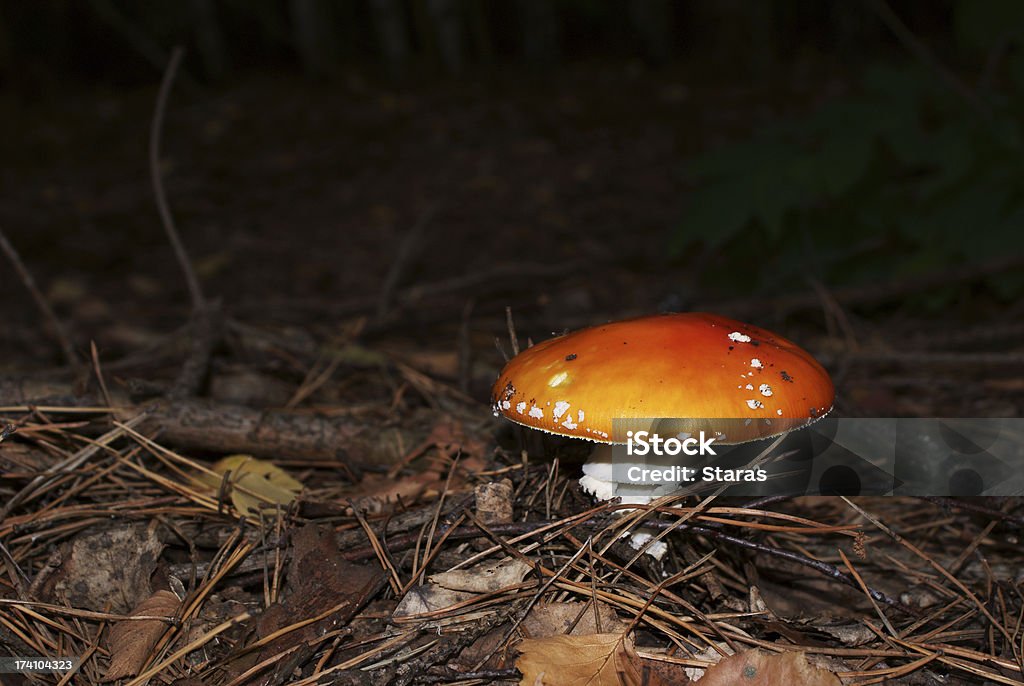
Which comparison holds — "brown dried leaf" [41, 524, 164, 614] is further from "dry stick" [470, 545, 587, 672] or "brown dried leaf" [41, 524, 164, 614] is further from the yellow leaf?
"dry stick" [470, 545, 587, 672]

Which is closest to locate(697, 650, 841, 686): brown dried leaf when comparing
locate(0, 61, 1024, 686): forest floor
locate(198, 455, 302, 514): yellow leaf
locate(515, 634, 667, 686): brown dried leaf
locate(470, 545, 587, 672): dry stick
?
locate(0, 61, 1024, 686): forest floor

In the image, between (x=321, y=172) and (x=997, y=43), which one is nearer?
(x=997, y=43)

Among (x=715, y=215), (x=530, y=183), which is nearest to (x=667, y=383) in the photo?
(x=715, y=215)

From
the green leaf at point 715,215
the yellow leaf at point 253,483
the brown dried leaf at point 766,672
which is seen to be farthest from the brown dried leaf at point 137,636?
the green leaf at point 715,215

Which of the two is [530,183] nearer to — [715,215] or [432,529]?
[715,215]

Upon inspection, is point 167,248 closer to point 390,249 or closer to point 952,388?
point 390,249

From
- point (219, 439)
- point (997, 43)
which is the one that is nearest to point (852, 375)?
point (997, 43)
